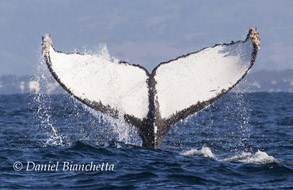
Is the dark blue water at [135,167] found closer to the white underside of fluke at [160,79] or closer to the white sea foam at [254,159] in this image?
the white sea foam at [254,159]

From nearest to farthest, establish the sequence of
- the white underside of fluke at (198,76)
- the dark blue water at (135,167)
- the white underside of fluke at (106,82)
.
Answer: the white underside of fluke at (106,82) → the white underside of fluke at (198,76) → the dark blue water at (135,167)

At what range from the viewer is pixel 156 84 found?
29.6ft

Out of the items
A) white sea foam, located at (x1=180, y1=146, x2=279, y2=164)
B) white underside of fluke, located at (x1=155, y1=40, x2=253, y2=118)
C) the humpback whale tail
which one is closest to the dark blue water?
white sea foam, located at (x1=180, y1=146, x2=279, y2=164)

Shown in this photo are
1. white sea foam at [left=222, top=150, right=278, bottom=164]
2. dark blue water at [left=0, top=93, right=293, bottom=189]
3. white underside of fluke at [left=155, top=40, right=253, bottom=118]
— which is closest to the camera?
white underside of fluke at [left=155, top=40, right=253, bottom=118]

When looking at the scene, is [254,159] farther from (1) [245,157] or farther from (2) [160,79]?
(2) [160,79]

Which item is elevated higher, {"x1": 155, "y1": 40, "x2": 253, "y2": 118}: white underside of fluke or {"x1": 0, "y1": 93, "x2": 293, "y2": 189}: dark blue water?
{"x1": 155, "y1": 40, "x2": 253, "y2": 118}: white underside of fluke

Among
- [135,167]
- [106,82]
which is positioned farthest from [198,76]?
[135,167]

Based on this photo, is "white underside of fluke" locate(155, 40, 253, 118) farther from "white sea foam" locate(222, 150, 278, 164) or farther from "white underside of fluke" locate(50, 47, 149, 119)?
"white sea foam" locate(222, 150, 278, 164)

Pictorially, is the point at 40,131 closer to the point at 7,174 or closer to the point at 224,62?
the point at 7,174

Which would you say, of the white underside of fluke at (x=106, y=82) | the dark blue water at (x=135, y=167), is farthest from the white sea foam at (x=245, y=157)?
the white underside of fluke at (x=106, y=82)

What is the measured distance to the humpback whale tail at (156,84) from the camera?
340 inches

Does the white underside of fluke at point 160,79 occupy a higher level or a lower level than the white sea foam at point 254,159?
higher

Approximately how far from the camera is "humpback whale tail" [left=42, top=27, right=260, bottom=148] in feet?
28.4

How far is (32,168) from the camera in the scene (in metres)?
10.3
